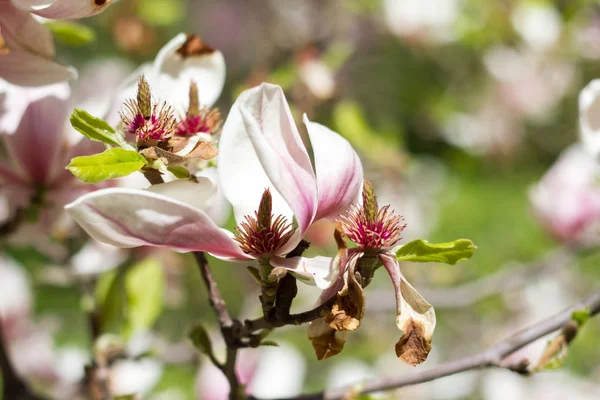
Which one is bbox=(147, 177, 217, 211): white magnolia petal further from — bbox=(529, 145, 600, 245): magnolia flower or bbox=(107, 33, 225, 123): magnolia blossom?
bbox=(529, 145, 600, 245): magnolia flower

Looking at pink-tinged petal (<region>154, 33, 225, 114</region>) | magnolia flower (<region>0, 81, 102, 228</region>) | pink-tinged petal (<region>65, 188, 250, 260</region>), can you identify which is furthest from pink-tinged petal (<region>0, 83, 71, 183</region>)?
pink-tinged petal (<region>65, 188, 250, 260</region>)

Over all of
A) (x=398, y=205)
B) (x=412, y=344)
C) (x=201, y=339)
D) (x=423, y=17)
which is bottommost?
(x=398, y=205)

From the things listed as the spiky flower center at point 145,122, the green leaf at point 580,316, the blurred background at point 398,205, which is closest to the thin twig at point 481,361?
the green leaf at point 580,316

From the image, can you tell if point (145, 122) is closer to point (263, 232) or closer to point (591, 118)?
point (263, 232)

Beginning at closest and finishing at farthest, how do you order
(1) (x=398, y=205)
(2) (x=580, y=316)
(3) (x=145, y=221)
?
(3) (x=145, y=221), (2) (x=580, y=316), (1) (x=398, y=205)

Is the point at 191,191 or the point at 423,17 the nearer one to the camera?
the point at 191,191

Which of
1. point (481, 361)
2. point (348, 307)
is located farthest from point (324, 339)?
point (481, 361)
